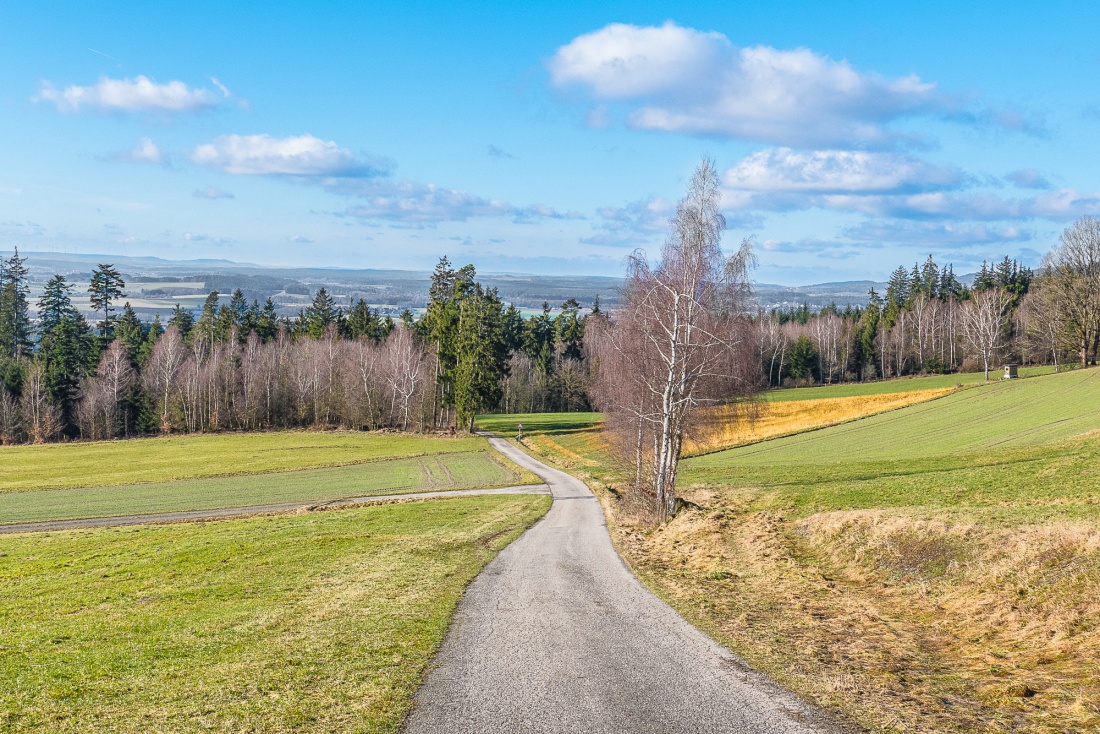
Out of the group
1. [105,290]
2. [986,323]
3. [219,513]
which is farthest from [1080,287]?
[105,290]

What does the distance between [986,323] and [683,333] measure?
8115 centimetres

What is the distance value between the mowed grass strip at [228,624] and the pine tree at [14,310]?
302 ft

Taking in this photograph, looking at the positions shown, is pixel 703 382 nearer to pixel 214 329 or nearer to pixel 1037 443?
pixel 1037 443

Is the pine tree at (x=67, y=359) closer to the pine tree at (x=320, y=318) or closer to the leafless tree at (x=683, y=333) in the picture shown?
the pine tree at (x=320, y=318)

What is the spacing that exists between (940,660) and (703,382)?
17988mm

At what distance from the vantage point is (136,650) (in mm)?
11672

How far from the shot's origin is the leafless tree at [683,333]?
25688mm

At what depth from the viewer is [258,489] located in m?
44.2

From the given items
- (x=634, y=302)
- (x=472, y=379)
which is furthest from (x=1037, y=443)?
(x=472, y=379)

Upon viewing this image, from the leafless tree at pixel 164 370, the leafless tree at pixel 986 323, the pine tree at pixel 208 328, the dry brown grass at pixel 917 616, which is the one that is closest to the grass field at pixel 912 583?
the dry brown grass at pixel 917 616

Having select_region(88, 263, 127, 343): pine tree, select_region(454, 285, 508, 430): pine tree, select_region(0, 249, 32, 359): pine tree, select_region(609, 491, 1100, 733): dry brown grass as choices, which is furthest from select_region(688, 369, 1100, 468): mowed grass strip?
select_region(0, 249, 32, 359): pine tree

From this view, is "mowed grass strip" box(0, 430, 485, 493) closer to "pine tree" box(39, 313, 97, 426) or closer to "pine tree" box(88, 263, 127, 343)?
"pine tree" box(39, 313, 97, 426)

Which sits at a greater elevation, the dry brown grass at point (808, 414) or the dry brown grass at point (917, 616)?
the dry brown grass at point (917, 616)

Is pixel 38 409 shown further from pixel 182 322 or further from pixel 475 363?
pixel 475 363
